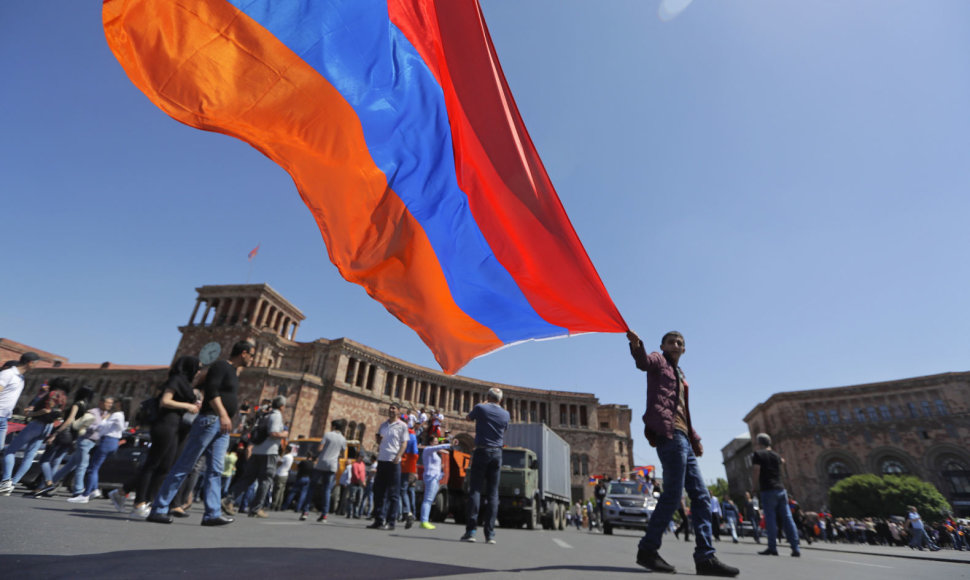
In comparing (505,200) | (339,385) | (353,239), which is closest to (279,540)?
(353,239)

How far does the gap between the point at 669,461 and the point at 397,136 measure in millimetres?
3489

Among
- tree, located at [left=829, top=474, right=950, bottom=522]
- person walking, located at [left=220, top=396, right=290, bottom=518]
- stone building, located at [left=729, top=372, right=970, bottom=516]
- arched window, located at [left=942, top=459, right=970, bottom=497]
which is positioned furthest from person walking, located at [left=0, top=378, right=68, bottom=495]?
arched window, located at [left=942, top=459, right=970, bottom=497]

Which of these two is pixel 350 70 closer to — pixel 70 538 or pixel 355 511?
pixel 70 538

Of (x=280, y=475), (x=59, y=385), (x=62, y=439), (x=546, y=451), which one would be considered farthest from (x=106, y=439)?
(x=546, y=451)

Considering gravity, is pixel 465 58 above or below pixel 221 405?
above

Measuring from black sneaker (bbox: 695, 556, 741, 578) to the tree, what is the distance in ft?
148

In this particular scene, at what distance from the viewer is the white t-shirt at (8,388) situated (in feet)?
18.7

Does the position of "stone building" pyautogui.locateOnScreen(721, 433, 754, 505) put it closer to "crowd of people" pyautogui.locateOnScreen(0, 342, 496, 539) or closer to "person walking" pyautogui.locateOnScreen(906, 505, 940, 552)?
"person walking" pyautogui.locateOnScreen(906, 505, 940, 552)

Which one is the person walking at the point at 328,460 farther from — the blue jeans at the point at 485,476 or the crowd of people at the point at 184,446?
the blue jeans at the point at 485,476

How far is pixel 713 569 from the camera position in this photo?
3.34m

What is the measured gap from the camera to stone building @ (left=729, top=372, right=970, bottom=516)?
45969mm

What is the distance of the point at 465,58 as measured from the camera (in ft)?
11.3

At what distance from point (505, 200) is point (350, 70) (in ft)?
5.04

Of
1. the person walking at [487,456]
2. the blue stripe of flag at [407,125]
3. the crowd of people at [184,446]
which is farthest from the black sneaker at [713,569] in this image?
the crowd of people at [184,446]
